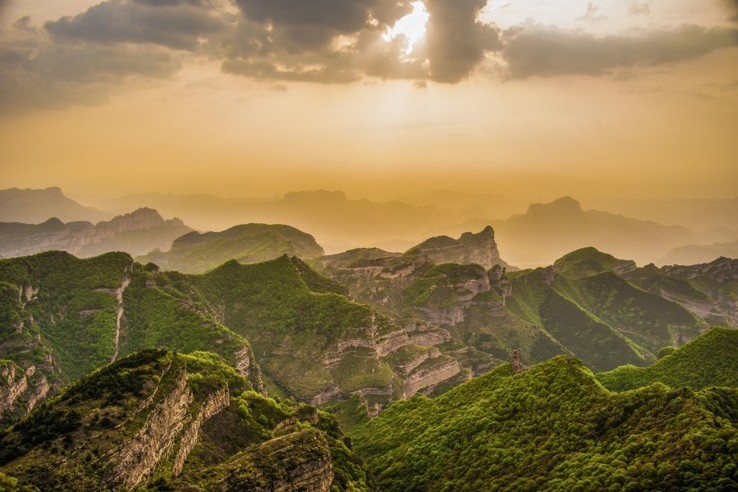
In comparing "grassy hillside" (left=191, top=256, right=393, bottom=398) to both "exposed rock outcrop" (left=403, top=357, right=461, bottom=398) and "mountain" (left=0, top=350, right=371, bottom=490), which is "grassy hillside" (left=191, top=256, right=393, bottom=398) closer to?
"exposed rock outcrop" (left=403, top=357, right=461, bottom=398)

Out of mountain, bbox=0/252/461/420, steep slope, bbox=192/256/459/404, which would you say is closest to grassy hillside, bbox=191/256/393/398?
steep slope, bbox=192/256/459/404

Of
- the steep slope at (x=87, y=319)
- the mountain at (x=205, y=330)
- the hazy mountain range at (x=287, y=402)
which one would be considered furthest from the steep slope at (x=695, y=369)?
the steep slope at (x=87, y=319)

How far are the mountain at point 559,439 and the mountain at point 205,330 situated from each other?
43253 millimetres

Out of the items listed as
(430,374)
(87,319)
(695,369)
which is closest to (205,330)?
(87,319)

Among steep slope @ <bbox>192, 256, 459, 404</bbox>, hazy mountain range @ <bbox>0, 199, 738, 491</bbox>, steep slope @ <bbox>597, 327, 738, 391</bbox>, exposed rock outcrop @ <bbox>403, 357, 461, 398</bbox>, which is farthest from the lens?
exposed rock outcrop @ <bbox>403, 357, 461, 398</bbox>

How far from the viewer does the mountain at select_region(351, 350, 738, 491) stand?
46.3m

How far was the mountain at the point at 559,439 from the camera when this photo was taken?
46281 millimetres

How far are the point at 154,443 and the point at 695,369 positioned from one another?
93186 millimetres

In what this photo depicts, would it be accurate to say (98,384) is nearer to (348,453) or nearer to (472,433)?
(348,453)

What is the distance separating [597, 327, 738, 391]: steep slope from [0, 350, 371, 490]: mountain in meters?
57.9

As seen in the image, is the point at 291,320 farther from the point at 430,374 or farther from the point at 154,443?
the point at 154,443

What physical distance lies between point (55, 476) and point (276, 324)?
111707 mm

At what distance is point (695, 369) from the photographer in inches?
3780

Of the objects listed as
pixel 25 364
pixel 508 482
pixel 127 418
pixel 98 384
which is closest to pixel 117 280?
pixel 25 364
